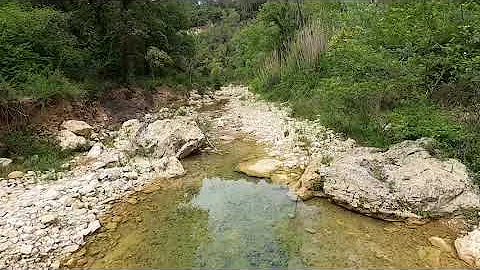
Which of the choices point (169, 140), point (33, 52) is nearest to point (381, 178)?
point (169, 140)

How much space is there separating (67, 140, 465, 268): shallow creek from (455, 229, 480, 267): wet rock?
0.44 ft

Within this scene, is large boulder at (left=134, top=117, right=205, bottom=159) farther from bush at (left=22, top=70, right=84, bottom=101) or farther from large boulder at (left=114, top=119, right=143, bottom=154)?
bush at (left=22, top=70, right=84, bottom=101)

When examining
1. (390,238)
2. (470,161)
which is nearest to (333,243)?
(390,238)

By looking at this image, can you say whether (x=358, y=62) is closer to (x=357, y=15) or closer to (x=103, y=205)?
(x=357, y=15)

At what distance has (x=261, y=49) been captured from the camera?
77.9 feet

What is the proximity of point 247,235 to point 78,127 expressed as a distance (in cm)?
772

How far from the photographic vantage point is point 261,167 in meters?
8.34

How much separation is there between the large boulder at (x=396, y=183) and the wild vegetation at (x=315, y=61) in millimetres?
525

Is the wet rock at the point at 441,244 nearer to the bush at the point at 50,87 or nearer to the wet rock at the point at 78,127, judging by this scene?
the wet rock at the point at 78,127

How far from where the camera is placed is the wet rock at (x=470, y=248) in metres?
4.69

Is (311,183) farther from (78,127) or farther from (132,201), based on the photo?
(78,127)

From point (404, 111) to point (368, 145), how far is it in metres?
1.17

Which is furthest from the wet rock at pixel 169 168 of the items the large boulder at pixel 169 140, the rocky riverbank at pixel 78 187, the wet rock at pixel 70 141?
the wet rock at pixel 70 141

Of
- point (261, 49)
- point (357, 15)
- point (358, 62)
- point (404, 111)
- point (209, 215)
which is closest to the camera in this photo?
point (209, 215)
